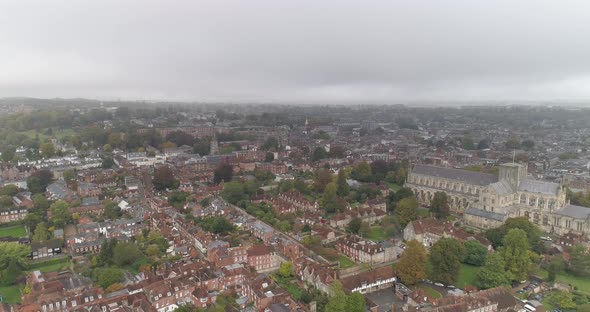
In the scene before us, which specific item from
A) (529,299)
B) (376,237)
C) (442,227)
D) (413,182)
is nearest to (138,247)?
(376,237)

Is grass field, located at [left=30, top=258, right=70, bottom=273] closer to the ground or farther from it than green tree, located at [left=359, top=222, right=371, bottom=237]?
closer to the ground

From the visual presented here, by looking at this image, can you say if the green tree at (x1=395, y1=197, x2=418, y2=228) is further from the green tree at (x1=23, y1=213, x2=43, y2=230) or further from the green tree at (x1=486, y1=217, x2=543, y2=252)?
the green tree at (x1=23, y1=213, x2=43, y2=230)

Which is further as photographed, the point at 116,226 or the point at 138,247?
the point at 116,226

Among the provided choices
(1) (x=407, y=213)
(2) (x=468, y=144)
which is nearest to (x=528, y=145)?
(2) (x=468, y=144)

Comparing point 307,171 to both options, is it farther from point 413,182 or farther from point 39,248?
point 39,248

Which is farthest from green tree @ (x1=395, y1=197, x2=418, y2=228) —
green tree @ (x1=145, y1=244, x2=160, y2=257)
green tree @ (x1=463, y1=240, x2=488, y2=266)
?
green tree @ (x1=145, y1=244, x2=160, y2=257)

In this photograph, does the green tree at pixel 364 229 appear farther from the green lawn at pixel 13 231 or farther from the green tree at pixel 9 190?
the green tree at pixel 9 190
